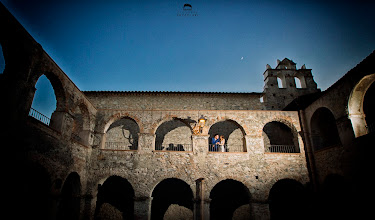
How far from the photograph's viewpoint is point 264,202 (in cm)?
1208

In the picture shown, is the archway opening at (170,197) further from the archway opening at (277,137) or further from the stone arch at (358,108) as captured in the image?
the stone arch at (358,108)

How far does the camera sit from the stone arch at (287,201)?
14.1 m

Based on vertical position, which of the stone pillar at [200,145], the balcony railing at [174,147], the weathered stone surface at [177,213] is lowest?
the weathered stone surface at [177,213]

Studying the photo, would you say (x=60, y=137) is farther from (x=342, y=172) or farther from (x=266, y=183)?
(x=342, y=172)

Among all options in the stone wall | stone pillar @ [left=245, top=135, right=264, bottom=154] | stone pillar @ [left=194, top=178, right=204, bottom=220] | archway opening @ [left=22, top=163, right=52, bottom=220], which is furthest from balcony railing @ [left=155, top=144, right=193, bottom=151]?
archway opening @ [left=22, top=163, right=52, bottom=220]

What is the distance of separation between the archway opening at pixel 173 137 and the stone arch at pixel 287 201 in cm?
673

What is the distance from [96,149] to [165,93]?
7099 millimetres

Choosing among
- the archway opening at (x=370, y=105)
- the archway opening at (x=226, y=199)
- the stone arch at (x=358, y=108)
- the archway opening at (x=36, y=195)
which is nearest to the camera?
the archway opening at (x=36, y=195)

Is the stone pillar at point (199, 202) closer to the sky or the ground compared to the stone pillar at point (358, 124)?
closer to the ground

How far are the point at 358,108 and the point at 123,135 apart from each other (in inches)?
581

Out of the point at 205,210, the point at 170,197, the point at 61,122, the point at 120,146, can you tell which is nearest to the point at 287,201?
the point at 205,210

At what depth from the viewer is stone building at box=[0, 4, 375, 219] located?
847 cm

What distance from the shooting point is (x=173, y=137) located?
17.0 metres

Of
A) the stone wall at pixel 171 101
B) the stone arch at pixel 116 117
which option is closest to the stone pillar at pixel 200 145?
the stone arch at pixel 116 117
